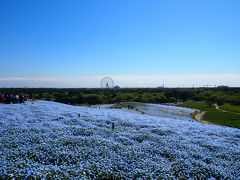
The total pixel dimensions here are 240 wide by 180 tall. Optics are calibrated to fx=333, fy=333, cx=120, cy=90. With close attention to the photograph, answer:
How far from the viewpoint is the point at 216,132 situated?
29.3 meters

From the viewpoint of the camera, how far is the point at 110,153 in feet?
58.9

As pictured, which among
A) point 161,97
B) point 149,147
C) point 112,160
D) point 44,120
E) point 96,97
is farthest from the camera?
point 161,97

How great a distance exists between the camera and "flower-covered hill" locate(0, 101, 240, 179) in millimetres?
15230

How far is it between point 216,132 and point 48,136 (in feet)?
50.7

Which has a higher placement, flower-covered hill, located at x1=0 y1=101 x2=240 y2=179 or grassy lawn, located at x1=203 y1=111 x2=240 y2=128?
flower-covered hill, located at x1=0 y1=101 x2=240 y2=179

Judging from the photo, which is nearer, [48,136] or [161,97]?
[48,136]

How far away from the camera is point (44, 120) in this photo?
90.8 feet

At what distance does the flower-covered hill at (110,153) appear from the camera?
15.2m

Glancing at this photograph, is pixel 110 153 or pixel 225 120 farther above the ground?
pixel 110 153

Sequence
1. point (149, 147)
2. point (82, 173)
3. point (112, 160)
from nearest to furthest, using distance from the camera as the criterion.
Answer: point (82, 173) < point (112, 160) < point (149, 147)

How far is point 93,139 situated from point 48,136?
288 centimetres

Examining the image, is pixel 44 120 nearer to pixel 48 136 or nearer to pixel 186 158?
pixel 48 136

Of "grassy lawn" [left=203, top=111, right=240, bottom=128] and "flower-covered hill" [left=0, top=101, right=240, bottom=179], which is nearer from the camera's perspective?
"flower-covered hill" [left=0, top=101, right=240, bottom=179]

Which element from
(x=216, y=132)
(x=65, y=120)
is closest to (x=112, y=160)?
(x=65, y=120)
